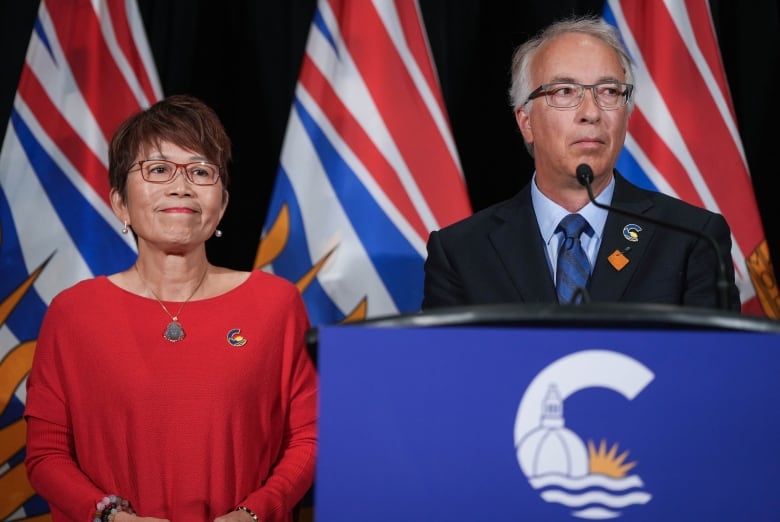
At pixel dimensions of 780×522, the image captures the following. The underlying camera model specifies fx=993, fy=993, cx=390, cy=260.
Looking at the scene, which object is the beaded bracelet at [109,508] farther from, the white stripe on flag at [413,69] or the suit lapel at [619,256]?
the white stripe on flag at [413,69]

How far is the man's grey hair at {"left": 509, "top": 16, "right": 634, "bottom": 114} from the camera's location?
2.49 meters

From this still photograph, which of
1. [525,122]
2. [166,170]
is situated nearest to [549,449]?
[166,170]

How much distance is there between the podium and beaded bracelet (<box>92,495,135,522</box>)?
3.14 ft

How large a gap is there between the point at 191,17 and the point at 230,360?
1589 mm

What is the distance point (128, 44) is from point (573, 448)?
8.03 ft

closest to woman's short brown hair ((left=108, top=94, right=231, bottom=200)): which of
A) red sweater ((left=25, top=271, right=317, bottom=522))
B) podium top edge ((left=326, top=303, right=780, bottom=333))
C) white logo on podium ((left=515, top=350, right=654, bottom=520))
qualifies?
red sweater ((left=25, top=271, right=317, bottom=522))

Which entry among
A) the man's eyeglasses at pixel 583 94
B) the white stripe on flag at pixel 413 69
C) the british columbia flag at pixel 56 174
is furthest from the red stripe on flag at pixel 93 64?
the man's eyeglasses at pixel 583 94

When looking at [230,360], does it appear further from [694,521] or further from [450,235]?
[694,521]

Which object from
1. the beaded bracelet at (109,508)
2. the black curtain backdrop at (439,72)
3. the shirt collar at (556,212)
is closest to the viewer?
the beaded bracelet at (109,508)

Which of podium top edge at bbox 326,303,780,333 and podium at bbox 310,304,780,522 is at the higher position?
podium top edge at bbox 326,303,780,333

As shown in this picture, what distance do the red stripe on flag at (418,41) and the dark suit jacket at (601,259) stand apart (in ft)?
2.54

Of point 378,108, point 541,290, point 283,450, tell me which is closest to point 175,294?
point 283,450

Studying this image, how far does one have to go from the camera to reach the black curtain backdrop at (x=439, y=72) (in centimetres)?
340

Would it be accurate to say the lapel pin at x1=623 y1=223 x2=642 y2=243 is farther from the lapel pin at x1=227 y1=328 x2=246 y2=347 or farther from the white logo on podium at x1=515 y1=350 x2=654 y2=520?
the white logo on podium at x1=515 y1=350 x2=654 y2=520
